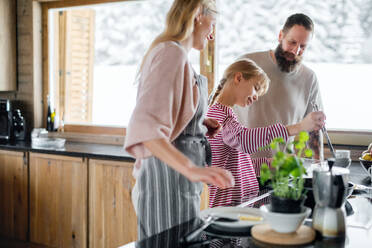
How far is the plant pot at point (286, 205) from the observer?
1.07 meters

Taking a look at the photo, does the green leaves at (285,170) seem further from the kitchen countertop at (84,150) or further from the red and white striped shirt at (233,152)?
the kitchen countertop at (84,150)

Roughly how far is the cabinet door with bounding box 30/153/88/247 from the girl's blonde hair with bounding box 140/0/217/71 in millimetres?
2025

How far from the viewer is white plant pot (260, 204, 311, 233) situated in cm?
107

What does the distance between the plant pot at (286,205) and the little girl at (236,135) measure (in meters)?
0.66

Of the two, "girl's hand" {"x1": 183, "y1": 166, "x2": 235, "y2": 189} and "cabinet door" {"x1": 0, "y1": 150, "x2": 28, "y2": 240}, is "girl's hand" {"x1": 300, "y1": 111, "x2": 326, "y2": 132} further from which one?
"cabinet door" {"x1": 0, "y1": 150, "x2": 28, "y2": 240}

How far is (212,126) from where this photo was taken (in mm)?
1660

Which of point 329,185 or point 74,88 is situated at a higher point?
point 74,88

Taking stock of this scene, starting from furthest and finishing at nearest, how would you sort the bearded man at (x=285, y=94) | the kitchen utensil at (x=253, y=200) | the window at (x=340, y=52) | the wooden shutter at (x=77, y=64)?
the wooden shutter at (x=77, y=64) < the window at (x=340, y=52) < the bearded man at (x=285, y=94) < the kitchen utensil at (x=253, y=200)

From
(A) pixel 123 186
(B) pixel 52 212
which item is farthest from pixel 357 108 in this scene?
(B) pixel 52 212

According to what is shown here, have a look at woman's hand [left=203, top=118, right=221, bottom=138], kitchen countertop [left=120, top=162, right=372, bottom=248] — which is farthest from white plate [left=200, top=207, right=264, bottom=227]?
woman's hand [left=203, top=118, right=221, bottom=138]

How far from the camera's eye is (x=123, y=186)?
10.2 ft

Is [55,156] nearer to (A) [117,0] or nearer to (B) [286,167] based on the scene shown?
(A) [117,0]

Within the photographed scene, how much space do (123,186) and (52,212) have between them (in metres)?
0.67

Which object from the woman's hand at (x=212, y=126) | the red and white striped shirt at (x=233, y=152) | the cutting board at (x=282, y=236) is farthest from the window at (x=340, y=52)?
the cutting board at (x=282, y=236)
